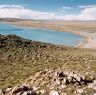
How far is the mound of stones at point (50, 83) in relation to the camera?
19145mm

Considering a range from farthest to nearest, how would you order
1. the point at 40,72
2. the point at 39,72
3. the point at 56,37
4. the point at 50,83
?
the point at 56,37, the point at 39,72, the point at 40,72, the point at 50,83

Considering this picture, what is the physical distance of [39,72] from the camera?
25.5 meters

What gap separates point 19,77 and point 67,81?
502 inches

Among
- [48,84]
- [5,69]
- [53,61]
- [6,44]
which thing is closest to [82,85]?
[48,84]

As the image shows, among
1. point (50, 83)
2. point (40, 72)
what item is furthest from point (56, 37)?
point (50, 83)

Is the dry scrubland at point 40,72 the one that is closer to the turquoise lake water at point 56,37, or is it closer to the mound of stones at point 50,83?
the mound of stones at point 50,83

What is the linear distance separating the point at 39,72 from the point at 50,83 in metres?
A: 4.20

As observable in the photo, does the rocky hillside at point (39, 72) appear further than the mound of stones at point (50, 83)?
Yes

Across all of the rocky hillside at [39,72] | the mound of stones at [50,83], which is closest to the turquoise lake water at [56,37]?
the rocky hillside at [39,72]

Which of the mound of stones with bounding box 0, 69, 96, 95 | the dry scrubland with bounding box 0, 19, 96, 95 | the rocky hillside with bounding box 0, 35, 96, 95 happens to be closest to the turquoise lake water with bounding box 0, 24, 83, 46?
the rocky hillside with bounding box 0, 35, 96, 95

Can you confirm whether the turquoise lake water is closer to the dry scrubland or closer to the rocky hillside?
the rocky hillside

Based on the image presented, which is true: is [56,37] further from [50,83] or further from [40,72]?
[50,83]

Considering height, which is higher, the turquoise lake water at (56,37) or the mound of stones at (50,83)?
the mound of stones at (50,83)

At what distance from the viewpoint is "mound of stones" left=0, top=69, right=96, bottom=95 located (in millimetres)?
19145
